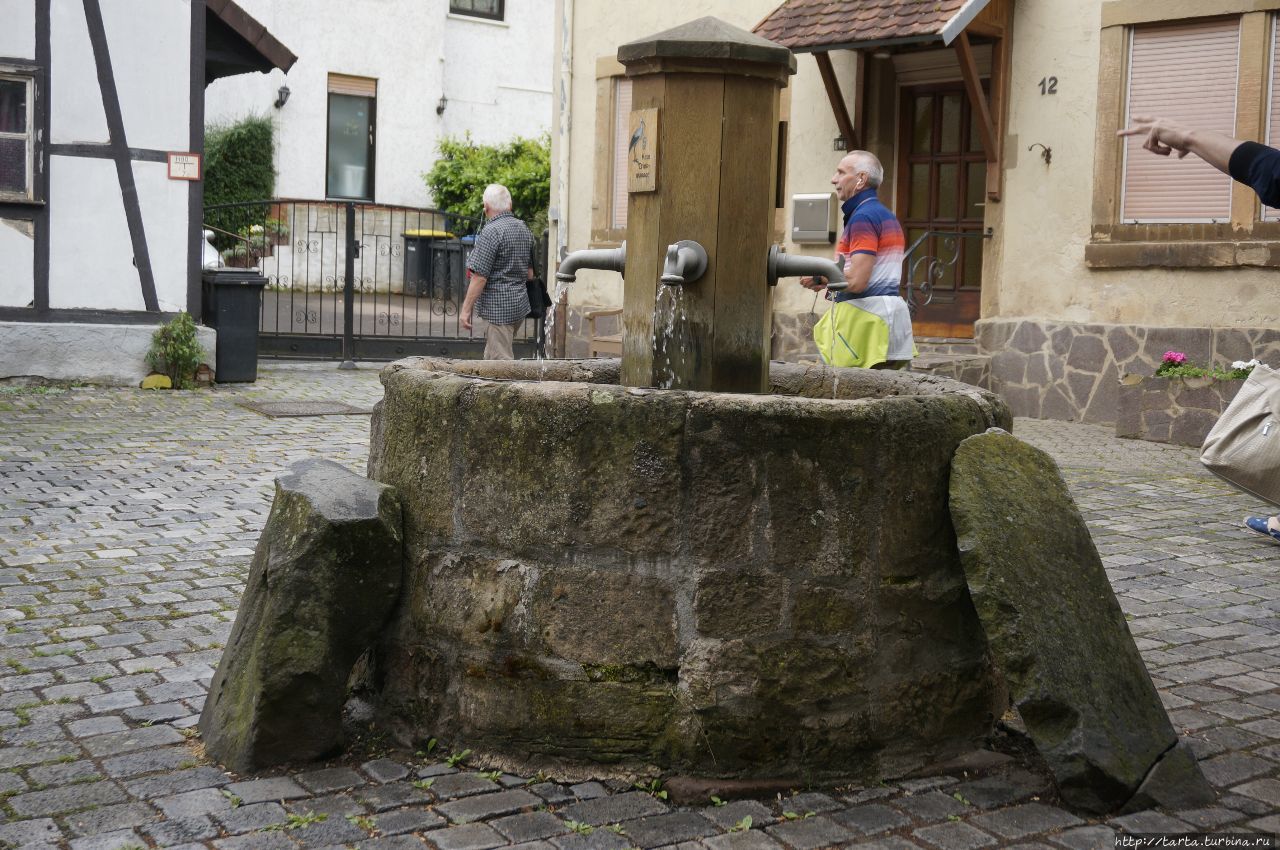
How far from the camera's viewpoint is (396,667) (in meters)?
3.79

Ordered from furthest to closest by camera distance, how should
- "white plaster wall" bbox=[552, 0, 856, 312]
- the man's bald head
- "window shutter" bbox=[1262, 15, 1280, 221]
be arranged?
1. "white plaster wall" bbox=[552, 0, 856, 312]
2. "window shutter" bbox=[1262, 15, 1280, 221]
3. the man's bald head

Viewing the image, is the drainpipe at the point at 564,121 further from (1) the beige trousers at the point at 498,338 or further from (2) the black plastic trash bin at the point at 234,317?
(1) the beige trousers at the point at 498,338

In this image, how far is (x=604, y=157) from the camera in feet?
51.7

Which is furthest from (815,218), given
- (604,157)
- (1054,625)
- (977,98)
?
(1054,625)

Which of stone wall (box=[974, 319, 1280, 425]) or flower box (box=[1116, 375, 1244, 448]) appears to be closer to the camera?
flower box (box=[1116, 375, 1244, 448])

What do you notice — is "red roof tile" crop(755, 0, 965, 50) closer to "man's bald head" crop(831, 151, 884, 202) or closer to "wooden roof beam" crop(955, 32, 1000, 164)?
"wooden roof beam" crop(955, 32, 1000, 164)

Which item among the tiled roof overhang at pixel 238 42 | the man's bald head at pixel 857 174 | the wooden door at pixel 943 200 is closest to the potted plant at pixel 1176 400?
the wooden door at pixel 943 200

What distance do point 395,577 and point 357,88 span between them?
2149 centimetres

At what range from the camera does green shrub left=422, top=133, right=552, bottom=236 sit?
76.2 ft

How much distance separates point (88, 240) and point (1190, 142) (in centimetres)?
1049

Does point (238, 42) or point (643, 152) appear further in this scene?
point (238, 42)

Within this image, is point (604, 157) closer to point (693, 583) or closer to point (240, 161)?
point (240, 161)

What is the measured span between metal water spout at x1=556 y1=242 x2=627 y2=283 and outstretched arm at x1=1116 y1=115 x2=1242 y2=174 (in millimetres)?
1585

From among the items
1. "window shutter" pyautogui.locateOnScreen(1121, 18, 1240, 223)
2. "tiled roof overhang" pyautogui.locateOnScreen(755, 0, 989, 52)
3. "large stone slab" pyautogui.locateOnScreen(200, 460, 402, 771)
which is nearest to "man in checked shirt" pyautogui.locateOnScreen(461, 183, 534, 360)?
"tiled roof overhang" pyautogui.locateOnScreen(755, 0, 989, 52)
